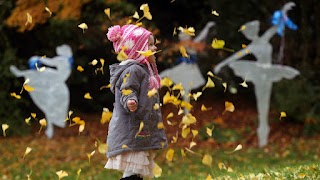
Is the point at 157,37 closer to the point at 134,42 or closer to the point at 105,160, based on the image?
the point at 105,160

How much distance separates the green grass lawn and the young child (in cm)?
359

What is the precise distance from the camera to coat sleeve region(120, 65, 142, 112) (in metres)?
3.82

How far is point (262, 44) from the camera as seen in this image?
31.3ft

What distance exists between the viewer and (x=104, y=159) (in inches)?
368

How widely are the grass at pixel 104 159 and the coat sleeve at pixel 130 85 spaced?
12.2 feet

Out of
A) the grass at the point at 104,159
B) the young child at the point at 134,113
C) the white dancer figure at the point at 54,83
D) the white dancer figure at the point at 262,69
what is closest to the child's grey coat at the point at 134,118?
the young child at the point at 134,113

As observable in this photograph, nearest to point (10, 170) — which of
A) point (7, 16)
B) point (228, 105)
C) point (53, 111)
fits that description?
point (53, 111)

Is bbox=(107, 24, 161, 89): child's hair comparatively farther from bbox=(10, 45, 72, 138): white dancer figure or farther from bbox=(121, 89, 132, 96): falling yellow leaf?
bbox=(10, 45, 72, 138): white dancer figure

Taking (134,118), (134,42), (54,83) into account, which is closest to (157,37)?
(54,83)

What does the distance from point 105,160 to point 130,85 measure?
219 inches

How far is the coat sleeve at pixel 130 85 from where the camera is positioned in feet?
12.5

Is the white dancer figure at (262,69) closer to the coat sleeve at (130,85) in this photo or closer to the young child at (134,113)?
the young child at (134,113)

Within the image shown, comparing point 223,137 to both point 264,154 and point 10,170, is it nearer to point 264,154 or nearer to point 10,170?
point 264,154

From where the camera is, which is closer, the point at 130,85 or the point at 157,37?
the point at 130,85
